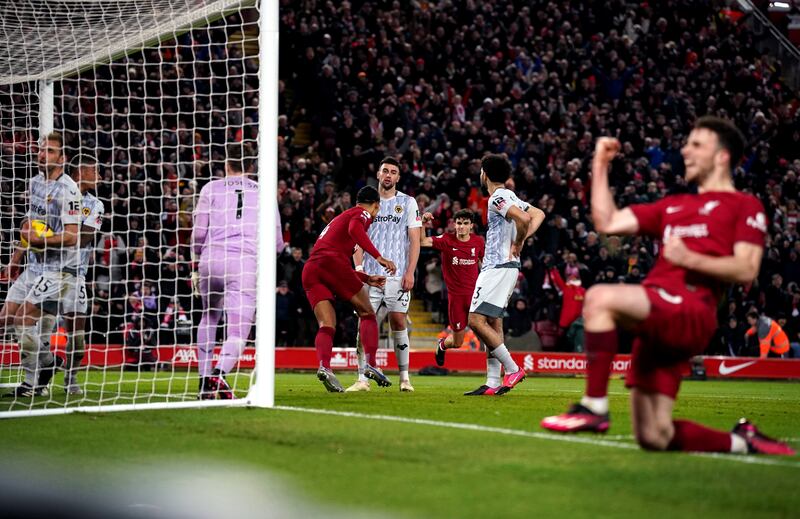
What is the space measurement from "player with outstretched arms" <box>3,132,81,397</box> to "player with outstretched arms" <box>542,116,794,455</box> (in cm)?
570

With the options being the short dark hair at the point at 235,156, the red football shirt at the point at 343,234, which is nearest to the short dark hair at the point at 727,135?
the short dark hair at the point at 235,156

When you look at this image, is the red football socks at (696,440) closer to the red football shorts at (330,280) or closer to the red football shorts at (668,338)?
the red football shorts at (668,338)

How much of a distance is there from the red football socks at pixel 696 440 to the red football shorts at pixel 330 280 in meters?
5.61

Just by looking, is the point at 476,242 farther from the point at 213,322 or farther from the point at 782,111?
the point at 782,111

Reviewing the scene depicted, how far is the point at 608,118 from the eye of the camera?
26.7 m

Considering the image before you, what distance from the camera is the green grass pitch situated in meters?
4.73

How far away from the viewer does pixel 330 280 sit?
1133cm

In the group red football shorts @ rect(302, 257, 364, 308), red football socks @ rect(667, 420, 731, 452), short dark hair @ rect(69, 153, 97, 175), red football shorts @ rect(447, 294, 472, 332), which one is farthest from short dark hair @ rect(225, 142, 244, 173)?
red football socks @ rect(667, 420, 731, 452)

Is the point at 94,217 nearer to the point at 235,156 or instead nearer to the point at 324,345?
the point at 235,156

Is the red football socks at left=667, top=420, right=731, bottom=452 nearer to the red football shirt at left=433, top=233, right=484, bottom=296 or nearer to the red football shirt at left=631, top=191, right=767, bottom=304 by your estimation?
the red football shirt at left=631, top=191, right=767, bottom=304

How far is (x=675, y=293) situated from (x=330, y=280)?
5951 millimetres

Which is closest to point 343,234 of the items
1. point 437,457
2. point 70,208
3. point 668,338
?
point 70,208

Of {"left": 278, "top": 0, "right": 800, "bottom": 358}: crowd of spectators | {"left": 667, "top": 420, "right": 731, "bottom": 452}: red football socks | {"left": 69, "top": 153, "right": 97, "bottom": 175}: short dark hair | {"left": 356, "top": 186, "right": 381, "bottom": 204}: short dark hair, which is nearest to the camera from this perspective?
{"left": 667, "top": 420, "right": 731, "bottom": 452}: red football socks

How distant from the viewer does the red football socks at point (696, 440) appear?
611 cm
